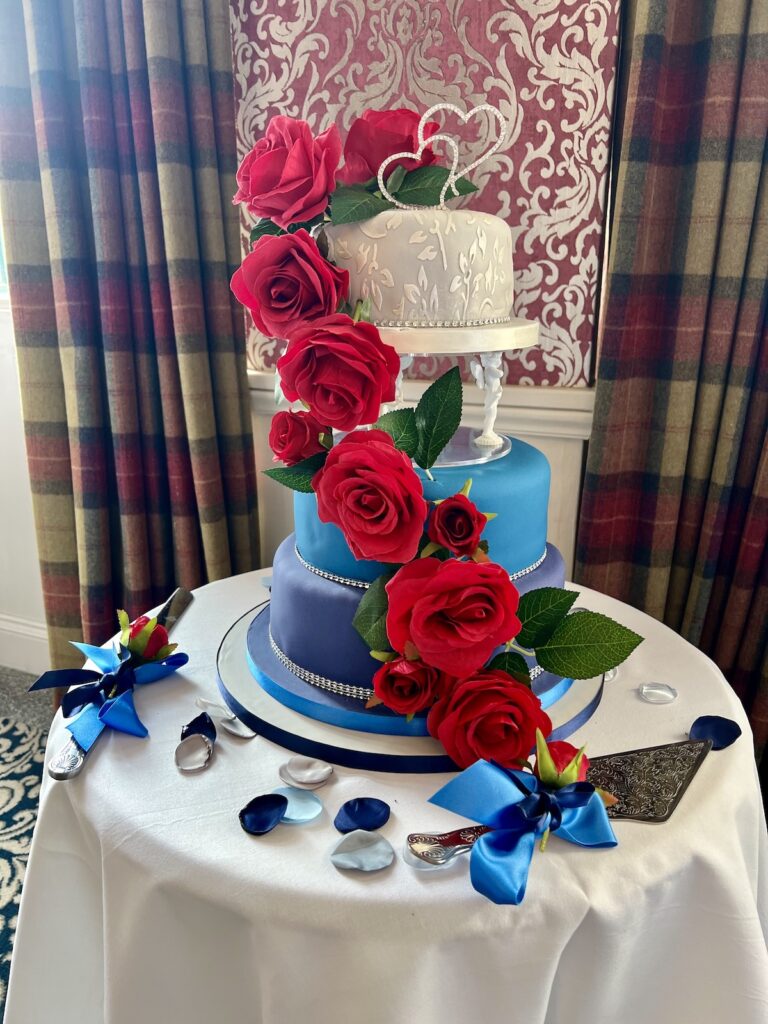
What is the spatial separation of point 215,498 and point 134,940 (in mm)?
1022

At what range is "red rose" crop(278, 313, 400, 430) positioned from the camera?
0.73m

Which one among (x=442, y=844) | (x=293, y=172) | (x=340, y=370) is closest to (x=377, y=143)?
(x=293, y=172)

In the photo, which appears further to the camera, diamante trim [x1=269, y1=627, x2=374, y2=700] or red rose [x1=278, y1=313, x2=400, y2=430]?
diamante trim [x1=269, y1=627, x2=374, y2=700]

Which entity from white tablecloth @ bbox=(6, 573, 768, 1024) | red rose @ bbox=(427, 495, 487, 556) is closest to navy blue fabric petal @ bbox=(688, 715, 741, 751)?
white tablecloth @ bbox=(6, 573, 768, 1024)

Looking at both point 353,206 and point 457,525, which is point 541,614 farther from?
point 353,206

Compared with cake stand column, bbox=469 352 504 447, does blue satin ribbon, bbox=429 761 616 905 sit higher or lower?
lower

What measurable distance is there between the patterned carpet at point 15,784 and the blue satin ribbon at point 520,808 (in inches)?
40.3

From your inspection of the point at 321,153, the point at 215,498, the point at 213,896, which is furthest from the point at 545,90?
the point at 213,896

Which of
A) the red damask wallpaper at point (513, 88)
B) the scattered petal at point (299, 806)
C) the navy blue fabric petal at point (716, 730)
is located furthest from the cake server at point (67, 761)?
the red damask wallpaper at point (513, 88)

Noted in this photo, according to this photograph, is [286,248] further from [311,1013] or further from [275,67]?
[275,67]

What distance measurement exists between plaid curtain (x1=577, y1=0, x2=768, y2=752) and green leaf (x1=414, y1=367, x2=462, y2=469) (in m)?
0.62

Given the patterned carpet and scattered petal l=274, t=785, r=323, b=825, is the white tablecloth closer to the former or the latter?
scattered petal l=274, t=785, r=323, b=825

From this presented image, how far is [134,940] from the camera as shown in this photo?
0.74 metres

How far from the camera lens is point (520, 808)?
708 millimetres
